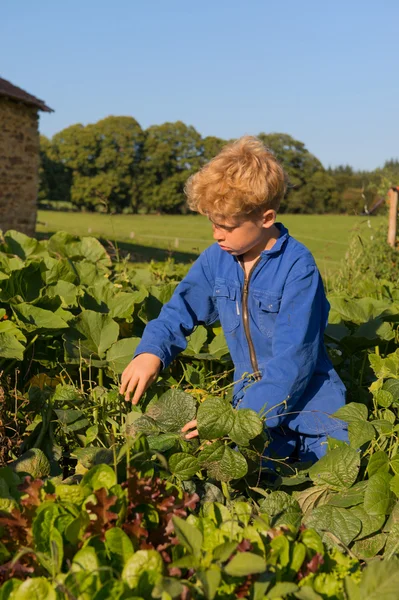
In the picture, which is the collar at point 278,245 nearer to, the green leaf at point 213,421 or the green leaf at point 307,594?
the green leaf at point 213,421

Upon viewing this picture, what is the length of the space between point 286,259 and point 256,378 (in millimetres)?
466

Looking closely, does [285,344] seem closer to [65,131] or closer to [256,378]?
[256,378]

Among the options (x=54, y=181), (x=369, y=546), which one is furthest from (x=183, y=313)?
(x=54, y=181)

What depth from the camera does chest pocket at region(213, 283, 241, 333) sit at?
9.09 ft

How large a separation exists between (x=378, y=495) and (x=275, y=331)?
739mm

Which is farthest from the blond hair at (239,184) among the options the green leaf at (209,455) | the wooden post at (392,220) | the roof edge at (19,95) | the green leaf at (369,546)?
the roof edge at (19,95)

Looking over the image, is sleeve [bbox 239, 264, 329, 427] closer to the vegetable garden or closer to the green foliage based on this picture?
the vegetable garden

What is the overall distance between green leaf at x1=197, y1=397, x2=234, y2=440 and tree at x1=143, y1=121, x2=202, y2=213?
71942 millimetres

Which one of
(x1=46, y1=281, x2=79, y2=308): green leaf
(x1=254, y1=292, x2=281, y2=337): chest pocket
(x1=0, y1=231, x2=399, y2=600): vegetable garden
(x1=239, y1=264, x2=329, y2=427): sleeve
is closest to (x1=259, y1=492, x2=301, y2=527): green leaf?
(x1=0, y1=231, x2=399, y2=600): vegetable garden

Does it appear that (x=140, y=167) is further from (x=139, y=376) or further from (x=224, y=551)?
(x=224, y=551)

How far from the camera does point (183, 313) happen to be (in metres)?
→ 2.82

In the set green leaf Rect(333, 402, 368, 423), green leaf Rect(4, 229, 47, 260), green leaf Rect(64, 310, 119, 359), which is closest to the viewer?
green leaf Rect(333, 402, 368, 423)

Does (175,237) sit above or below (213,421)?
below

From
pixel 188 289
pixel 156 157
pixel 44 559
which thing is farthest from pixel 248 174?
pixel 156 157
